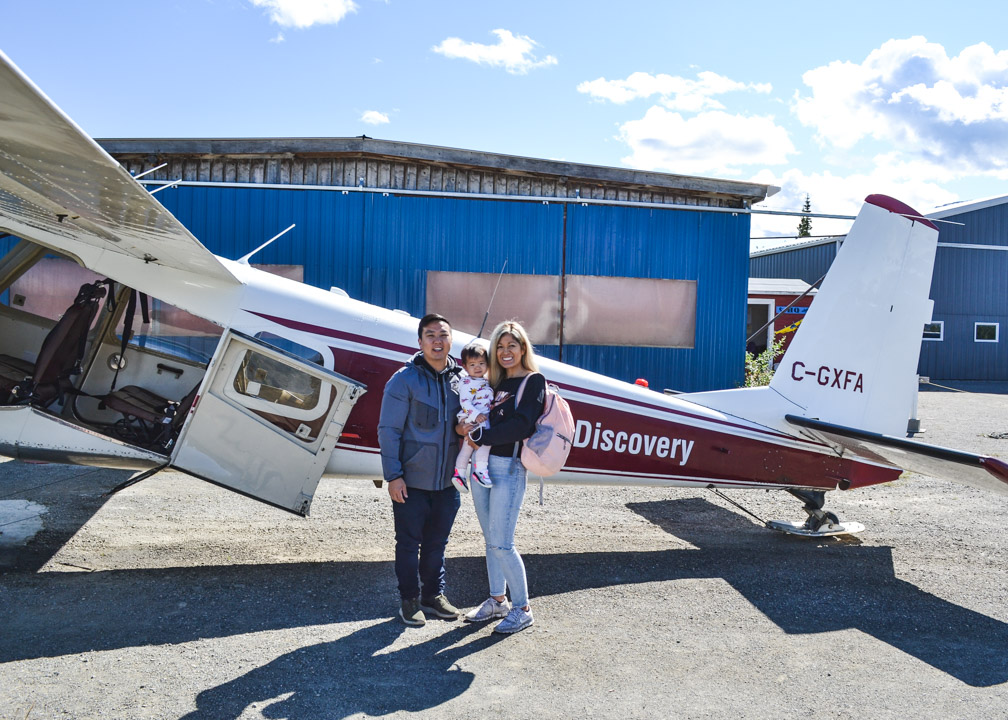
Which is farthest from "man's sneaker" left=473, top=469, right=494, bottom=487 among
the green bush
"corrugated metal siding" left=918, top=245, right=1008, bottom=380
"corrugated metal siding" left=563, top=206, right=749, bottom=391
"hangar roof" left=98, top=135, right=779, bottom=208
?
"corrugated metal siding" left=918, top=245, right=1008, bottom=380

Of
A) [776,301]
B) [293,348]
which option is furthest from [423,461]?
[776,301]

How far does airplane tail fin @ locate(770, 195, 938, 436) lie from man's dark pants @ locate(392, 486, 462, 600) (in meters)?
3.23

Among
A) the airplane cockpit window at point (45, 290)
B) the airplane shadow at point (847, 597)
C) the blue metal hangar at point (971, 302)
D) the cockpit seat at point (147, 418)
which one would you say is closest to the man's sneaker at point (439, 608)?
the airplane shadow at point (847, 597)

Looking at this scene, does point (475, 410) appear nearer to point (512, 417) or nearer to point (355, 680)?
point (512, 417)

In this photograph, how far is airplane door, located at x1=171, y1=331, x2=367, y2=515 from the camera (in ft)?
16.3

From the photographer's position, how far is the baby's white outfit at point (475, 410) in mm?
4332

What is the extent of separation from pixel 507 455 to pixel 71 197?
8.92 feet

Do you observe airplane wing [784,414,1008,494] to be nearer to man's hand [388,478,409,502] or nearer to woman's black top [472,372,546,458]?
woman's black top [472,372,546,458]

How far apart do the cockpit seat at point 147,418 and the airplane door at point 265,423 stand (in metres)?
0.42

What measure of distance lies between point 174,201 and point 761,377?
10129 mm

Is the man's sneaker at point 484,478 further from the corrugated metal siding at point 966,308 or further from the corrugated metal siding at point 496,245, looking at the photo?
the corrugated metal siding at point 966,308

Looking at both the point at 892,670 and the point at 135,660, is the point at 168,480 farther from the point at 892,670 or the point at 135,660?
the point at 892,670

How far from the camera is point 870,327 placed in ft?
20.0

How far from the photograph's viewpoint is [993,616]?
16.1ft
